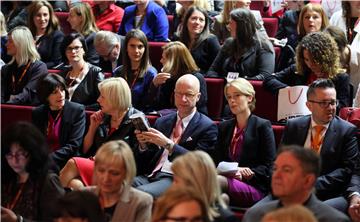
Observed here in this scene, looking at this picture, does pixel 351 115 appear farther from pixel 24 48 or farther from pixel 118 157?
pixel 24 48

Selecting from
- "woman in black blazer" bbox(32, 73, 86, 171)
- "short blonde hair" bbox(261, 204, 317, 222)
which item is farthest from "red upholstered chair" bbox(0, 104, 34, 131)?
"short blonde hair" bbox(261, 204, 317, 222)

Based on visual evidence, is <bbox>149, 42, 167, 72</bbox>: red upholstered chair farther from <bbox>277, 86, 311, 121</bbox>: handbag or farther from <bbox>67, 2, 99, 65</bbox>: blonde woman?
<bbox>277, 86, 311, 121</bbox>: handbag

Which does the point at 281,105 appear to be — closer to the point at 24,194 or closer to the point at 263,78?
the point at 263,78

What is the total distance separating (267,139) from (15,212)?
108 cm

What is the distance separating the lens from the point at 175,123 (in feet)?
13.4

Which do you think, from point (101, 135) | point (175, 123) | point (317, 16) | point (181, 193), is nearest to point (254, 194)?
point (175, 123)

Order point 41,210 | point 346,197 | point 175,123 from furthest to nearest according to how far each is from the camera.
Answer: point 175,123, point 346,197, point 41,210

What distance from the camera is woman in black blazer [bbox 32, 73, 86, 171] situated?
4.27 meters

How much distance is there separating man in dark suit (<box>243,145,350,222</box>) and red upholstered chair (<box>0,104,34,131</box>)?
5.79 feet

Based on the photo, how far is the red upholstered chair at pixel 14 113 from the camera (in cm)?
455

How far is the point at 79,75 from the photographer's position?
4.88m

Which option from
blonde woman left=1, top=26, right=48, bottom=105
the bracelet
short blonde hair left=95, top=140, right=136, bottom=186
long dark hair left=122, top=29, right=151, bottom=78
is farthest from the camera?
blonde woman left=1, top=26, right=48, bottom=105

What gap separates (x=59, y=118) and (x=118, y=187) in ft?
→ 3.62

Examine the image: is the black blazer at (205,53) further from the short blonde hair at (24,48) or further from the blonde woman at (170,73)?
the short blonde hair at (24,48)
